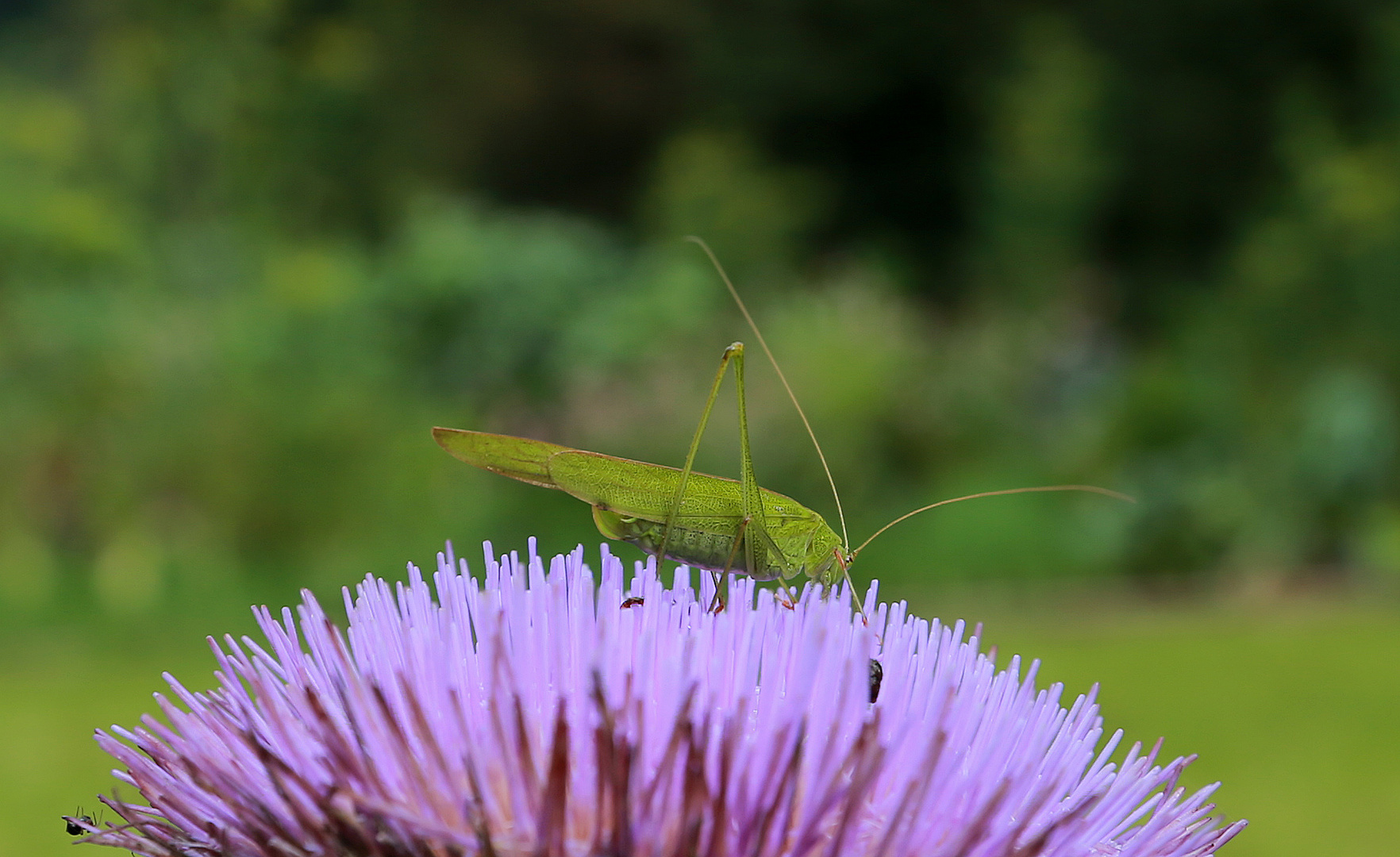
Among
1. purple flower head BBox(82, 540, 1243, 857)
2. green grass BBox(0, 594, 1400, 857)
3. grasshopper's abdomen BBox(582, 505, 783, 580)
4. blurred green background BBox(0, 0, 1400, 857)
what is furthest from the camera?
blurred green background BBox(0, 0, 1400, 857)

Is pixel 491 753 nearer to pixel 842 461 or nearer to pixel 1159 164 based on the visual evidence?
pixel 842 461

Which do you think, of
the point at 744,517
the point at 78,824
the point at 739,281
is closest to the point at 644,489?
the point at 744,517

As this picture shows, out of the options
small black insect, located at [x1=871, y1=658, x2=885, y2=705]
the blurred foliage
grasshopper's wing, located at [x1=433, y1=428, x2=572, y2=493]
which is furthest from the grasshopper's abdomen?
the blurred foliage

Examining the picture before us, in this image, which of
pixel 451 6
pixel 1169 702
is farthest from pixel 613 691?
pixel 451 6

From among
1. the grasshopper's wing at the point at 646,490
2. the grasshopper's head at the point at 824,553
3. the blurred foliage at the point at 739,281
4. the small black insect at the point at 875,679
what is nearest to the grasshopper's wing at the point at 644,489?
the grasshopper's wing at the point at 646,490

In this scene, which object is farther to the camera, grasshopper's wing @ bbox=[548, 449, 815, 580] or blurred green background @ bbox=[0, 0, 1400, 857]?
blurred green background @ bbox=[0, 0, 1400, 857]

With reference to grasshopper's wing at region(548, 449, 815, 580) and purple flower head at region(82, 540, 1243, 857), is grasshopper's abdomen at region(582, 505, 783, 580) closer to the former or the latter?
grasshopper's wing at region(548, 449, 815, 580)

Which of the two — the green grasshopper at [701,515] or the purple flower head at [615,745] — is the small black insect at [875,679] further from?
the green grasshopper at [701,515]
